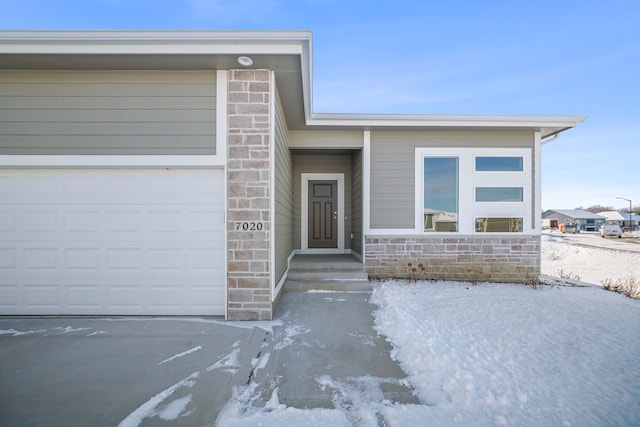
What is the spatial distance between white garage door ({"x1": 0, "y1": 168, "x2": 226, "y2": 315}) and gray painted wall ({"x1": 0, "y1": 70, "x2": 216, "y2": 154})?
0.33 m

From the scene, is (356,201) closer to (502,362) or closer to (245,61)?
(245,61)

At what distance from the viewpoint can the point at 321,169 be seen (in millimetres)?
6230

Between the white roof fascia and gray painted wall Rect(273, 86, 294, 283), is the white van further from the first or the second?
gray painted wall Rect(273, 86, 294, 283)

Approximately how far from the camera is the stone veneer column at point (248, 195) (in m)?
3.21

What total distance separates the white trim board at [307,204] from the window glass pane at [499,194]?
112 inches

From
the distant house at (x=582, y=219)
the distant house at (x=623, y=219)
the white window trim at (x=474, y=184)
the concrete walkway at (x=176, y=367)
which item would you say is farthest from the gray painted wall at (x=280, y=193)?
the distant house at (x=623, y=219)

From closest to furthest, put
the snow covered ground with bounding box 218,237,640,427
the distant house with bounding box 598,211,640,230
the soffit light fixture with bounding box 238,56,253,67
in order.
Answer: the snow covered ground with bounding box 218,237,640,427 < the soffit light fixture with bounding box 238,56,253,67 < the distant house with bounding box 598,211,640,230

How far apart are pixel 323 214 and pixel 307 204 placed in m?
0.46

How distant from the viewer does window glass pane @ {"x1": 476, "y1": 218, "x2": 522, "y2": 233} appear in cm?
508

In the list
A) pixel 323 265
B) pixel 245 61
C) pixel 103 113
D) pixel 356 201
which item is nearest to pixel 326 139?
pixel 356 201

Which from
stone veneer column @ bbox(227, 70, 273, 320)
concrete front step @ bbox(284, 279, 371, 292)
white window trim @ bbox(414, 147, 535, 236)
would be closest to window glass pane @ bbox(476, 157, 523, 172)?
white window trim @ bbox(414, 147, 535, 236)

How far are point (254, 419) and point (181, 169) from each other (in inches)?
112

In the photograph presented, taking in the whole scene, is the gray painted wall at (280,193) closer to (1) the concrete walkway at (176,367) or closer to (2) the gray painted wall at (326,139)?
(2) the gray painted wall at (326,139)

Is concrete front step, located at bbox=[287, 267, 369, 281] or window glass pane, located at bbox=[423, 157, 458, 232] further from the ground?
window glass pane, located at bbox=[423, 157, 458, 232]
